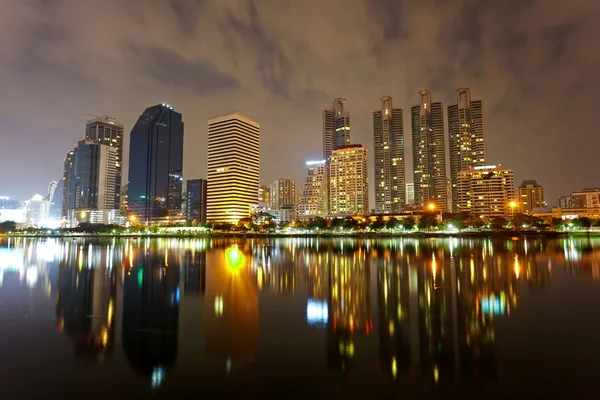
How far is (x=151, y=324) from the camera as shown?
1528 centimetres

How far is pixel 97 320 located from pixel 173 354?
255 inches

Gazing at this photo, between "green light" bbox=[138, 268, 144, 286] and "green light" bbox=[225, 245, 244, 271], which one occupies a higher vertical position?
"green light" bbox=[138, 268, 144, 286]

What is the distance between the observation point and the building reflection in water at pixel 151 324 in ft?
36.2

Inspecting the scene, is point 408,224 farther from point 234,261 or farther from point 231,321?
point 231,321

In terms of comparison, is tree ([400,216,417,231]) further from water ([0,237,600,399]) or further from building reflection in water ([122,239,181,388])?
building reflection in water ([122,239,181,388])

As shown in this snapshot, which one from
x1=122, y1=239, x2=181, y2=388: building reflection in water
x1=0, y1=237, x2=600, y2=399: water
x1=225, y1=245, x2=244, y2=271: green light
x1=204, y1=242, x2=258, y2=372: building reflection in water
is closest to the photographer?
x1=0, y1=237, x2=600, y2=399: water

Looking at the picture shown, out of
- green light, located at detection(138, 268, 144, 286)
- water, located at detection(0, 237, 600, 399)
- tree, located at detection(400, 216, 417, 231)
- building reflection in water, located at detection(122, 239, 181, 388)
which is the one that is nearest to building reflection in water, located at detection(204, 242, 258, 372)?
water, located at detection(0, 237, 600, 399)

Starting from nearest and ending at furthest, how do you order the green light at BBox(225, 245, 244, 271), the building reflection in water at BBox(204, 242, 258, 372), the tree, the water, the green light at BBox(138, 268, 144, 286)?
1. the water
2. the building reflection in water at BBox(204, 242, 258, 372)
3. the green light at BBox(138, 268, 144, 286)
4. the green light at BBox(225, 245, 244, 271)
5. the tree

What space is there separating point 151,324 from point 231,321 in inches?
137

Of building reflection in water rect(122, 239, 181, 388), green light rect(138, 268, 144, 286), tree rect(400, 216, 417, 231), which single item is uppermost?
tree rect(400, 216, 417, 231)

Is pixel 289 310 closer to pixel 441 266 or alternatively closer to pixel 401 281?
pixel 401 281

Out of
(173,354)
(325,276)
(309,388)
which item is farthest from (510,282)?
(173,354)

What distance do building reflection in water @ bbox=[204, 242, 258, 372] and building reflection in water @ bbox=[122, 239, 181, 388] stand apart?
142cm

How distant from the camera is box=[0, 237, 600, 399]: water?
372 inches
